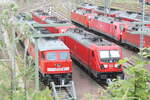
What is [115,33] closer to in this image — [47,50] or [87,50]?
[87,50]

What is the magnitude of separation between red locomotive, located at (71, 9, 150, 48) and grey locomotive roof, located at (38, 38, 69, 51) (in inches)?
302

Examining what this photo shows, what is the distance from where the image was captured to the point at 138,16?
114ft

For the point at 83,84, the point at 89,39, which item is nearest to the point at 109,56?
the point at 83,84

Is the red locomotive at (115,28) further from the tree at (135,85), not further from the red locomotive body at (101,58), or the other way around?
the tree at (135,85)

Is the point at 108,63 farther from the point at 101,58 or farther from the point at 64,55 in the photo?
the point at 64,55

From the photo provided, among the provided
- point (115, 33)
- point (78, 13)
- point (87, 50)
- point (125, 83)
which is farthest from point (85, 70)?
point (78, 13)

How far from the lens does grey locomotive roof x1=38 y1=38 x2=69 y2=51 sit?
18.8 m

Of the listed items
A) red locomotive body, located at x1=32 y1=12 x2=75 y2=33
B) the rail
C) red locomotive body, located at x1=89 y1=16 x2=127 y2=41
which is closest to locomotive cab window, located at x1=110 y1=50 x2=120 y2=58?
the rail

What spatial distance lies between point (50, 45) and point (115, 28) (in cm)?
1178

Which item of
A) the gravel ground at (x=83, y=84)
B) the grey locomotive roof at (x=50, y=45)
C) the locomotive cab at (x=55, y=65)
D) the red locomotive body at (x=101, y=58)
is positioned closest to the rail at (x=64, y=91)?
the locomotive cab at (x=55, y=65)

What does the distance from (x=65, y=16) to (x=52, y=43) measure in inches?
1136

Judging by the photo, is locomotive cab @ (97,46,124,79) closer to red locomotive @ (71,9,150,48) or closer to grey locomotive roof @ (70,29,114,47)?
grey locomotive roof @ (70,29,114,47)

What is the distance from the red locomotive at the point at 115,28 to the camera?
27.5 metres

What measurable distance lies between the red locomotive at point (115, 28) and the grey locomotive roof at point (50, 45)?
7674 mm
